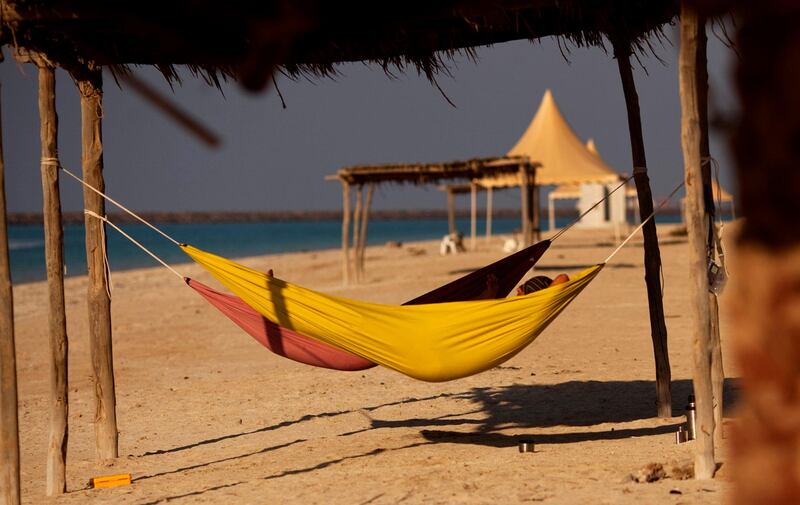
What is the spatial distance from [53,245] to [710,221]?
2.79m

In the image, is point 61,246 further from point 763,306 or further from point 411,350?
point 763,306

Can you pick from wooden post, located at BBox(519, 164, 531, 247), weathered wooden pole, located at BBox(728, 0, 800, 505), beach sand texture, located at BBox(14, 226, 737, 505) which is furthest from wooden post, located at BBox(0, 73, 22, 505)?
wooden post, located at BBox(519, 164, 531, 247)

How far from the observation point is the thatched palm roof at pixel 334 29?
3297 millimetres

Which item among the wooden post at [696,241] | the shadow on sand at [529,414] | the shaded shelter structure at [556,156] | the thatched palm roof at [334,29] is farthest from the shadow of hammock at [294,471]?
the shaded shelter structure at [556,156]

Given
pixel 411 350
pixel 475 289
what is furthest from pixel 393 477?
pixel 475 289

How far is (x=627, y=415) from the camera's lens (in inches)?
198

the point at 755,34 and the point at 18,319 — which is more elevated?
the point at 755,34

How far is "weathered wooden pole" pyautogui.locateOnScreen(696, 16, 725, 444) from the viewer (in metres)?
3.82

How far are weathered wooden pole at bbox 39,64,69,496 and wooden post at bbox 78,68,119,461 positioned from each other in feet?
0.85

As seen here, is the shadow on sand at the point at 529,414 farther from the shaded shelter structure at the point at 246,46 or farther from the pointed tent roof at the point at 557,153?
the pointed tent roof at the point at 557,153

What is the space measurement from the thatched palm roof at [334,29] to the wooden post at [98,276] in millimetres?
177

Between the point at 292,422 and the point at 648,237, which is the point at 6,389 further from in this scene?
the point at 648,237

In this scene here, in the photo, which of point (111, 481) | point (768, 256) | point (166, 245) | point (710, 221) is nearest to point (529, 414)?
point (710, 221)

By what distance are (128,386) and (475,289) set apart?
10.4 feet
